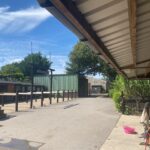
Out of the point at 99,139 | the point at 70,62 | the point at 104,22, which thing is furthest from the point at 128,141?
the point at 70,62

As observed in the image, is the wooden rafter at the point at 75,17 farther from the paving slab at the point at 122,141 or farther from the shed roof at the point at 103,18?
the paving slab at the point at 122,141

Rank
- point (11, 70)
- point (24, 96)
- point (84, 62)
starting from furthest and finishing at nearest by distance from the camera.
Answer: point (11, 70)
point (84, 62)
point (24, 96)

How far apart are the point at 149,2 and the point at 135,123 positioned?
1227 centimetres

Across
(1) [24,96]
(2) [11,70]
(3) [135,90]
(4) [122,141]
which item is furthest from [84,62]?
(4) [122,141]

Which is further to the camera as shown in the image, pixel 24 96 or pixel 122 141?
pixel 24 96

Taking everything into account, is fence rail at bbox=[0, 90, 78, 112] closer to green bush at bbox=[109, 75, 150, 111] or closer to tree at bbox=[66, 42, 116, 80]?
green bush at bbox=[109, 75, 150, 111]

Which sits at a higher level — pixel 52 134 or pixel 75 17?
pixel 75 17

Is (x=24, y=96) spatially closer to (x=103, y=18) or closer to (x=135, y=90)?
(x=135, y=90)

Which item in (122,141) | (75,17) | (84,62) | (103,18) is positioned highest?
(84,62)

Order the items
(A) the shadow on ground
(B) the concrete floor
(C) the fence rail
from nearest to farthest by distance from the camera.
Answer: (A) the shadow on ground, (B) the concrete floor, (C) the fence rail

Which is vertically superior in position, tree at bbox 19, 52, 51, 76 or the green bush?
tree at bbox 19, 52, 51, 76

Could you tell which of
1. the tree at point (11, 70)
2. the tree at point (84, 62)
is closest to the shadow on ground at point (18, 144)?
the tree at point (84, 62)

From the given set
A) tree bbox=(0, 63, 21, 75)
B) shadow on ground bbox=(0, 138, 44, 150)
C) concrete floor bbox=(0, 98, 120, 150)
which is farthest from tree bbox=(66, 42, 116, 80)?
shadow on ground bbox=(0, 138, 44, 150)

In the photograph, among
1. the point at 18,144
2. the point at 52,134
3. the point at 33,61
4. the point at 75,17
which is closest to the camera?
the point at 75,17
